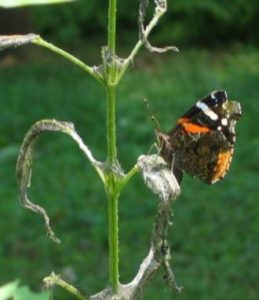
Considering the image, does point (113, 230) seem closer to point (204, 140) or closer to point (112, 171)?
point (112, 171)

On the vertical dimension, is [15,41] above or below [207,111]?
above

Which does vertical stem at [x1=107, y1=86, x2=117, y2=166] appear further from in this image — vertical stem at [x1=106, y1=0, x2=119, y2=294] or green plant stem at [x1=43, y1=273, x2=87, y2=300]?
green plant stem at [x1=43, y1=273, x2=87, y2=300]

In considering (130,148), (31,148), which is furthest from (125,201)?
(31,148)

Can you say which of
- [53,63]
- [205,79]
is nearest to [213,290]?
[205,79]

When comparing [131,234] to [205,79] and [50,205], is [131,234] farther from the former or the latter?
[205,79]

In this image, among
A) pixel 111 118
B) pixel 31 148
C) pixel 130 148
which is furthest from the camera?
pixel 130 148

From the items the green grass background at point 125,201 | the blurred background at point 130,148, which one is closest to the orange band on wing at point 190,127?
the blurred background at point 130,148
